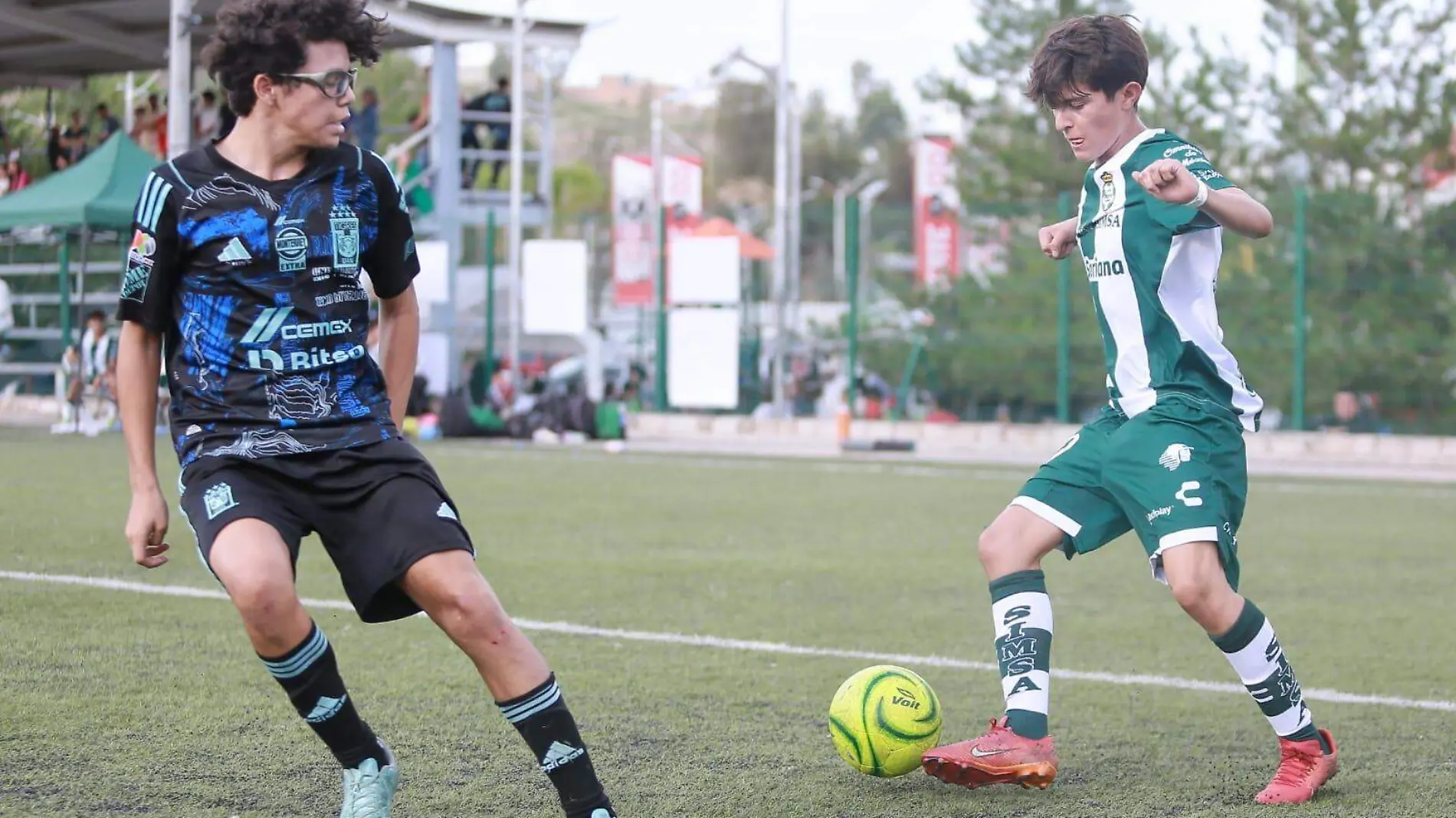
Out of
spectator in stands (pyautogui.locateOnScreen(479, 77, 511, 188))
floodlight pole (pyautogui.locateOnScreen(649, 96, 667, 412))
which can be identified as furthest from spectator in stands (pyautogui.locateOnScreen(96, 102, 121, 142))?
floodlight pole (pyautogui.locateOnScreen(649, 96, 667, 412))

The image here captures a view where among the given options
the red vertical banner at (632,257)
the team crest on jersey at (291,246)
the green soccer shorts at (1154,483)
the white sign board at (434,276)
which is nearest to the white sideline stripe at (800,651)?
the green soccer shorts at (1154,483)

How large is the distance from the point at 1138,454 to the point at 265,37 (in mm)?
2429

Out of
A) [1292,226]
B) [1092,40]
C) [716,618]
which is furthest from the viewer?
[1292,226]

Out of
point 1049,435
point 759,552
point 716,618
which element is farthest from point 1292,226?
point 716,618

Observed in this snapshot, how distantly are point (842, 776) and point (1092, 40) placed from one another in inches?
83.4

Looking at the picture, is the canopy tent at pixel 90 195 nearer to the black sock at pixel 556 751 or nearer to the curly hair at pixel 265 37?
the curly hair at pixel 265 37

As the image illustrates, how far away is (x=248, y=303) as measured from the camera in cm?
390

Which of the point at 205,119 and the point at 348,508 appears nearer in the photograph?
the point at 348,508

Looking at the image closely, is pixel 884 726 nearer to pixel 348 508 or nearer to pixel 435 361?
pixel 348 508

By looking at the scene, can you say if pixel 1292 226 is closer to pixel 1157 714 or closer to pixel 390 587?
pixel 1157 714

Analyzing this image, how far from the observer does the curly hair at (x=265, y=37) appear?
3883 millimetres

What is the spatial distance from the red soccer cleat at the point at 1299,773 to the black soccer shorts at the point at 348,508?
2.26 metres

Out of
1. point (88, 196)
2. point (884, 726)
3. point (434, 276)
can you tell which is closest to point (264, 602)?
point (884, 726)

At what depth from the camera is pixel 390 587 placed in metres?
3.87
